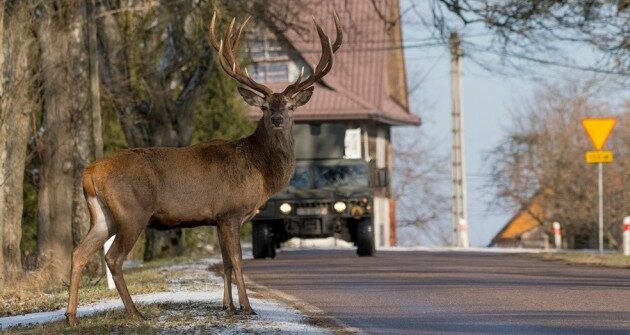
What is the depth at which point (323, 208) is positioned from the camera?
115 ft

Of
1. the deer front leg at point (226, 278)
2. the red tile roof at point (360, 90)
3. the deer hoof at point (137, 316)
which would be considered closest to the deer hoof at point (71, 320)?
the deer hoof at point (137, 316)

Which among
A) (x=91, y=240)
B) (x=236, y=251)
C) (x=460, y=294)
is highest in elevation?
(x=91, y=240)

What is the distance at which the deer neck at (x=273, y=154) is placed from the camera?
54.2 ft

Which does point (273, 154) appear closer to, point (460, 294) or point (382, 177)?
point (460, 294)

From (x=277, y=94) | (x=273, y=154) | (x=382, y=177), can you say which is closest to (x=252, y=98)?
(x=277, y=94)

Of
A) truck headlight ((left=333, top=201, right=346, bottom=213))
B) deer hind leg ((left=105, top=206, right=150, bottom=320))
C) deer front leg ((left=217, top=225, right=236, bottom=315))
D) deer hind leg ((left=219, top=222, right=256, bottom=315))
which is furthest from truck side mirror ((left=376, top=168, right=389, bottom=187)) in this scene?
deer hind leg ((left=105, top=206, right=150, bottom=320))

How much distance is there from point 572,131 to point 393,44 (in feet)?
25.3

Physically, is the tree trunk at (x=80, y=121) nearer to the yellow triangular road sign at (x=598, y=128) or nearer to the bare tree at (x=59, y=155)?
the bare tree at (x=59, y=155)

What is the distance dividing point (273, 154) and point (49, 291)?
707 centimetres

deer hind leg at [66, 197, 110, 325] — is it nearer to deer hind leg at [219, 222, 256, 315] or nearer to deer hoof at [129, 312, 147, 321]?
deer hoof at [129, 312, 147, 321]

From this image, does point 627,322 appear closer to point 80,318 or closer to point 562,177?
point 80,318

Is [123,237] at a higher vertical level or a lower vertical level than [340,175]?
higher

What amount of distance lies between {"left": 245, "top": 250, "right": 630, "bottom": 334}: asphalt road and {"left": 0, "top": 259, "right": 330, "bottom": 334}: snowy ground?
22.8 inches

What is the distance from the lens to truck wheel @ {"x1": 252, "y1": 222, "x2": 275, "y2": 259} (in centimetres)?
3431
